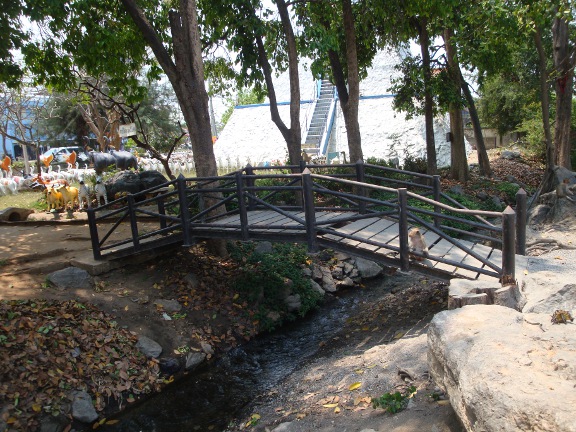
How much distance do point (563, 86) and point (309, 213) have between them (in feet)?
45.2

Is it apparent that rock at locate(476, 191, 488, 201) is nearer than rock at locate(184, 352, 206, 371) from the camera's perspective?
No

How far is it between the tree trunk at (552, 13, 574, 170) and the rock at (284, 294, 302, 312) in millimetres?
12038

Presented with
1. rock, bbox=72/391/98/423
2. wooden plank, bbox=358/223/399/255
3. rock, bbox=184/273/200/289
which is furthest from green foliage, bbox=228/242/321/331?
rock, bbox=72/391/98/423

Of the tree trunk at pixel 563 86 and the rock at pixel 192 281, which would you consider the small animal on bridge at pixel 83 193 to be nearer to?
the rock at pixel 192 281

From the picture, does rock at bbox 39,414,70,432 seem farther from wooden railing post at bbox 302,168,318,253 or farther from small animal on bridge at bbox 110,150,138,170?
small animal on bridge at bbox 110,150,138,170

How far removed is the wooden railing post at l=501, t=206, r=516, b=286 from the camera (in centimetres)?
591

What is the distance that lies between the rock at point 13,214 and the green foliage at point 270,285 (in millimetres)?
6119

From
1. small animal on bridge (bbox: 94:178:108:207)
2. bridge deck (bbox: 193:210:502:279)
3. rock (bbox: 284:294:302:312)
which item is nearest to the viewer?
bridge deck (bbox: 193:210:502:279)

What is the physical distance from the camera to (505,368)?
124 inches

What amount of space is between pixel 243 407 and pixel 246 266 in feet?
13.0

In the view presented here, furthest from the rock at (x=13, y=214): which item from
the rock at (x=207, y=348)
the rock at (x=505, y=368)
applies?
the rock at (x=505, y=368)

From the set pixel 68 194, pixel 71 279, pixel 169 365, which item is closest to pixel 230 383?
pixel 169 365

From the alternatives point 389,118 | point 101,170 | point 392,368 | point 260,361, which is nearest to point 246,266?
point 260,361

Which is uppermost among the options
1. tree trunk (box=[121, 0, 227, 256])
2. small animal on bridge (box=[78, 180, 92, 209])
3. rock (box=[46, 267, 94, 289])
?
tree trunk (box=[121, 0, 227, 256])
